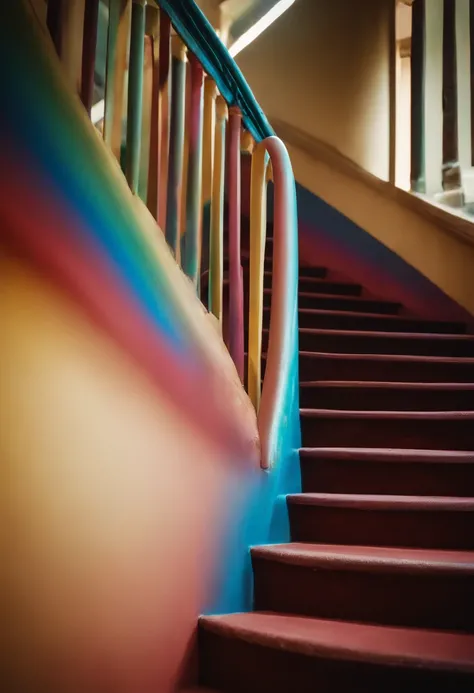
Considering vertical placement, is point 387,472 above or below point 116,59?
below

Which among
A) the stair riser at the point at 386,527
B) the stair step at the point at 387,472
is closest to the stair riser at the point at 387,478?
the stair step at the point at 387,472

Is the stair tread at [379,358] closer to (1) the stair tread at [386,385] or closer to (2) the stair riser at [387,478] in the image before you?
(1) the stair tread at [386,385]

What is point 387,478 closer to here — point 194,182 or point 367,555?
point 367,555

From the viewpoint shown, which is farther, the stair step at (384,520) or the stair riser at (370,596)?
the stair step at (384,520)

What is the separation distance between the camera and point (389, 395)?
2.57 meters

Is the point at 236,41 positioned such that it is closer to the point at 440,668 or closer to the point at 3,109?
the point at 3,109

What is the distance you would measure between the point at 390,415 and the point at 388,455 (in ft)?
0.92

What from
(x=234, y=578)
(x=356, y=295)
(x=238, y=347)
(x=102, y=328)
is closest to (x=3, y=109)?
(x=102, y=328)

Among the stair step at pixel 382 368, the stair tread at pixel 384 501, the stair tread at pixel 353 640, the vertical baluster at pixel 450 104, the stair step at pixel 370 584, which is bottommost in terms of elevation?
the stair tread at pixel 353 640

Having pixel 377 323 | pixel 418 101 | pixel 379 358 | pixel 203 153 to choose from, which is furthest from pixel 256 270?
pixel 418 101

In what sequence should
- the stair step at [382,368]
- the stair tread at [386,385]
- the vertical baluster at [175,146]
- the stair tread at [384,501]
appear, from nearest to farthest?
the vertical baluster at [175,146] → the stair tread at [384,501] → the stair tread at [386,385] → the stair step at [382,368]

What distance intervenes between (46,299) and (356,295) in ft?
10.5

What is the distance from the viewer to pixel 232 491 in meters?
1.69

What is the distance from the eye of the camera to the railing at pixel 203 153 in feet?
4.75
